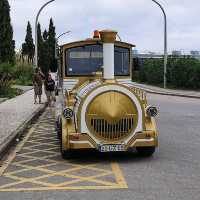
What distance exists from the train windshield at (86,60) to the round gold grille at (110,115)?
249 cm

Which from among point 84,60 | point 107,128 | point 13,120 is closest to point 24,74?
point 13,120

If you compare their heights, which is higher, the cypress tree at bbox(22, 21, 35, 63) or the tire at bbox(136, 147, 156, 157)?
the cypress tree at bbox(22, 21, 35, 63)

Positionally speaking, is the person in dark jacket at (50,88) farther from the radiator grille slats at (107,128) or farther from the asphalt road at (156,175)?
the radiator grille slats at (107,128)

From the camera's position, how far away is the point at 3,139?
12898 millimetres

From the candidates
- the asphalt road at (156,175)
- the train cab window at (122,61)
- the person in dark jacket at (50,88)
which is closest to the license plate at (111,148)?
the asphalt road at (156,175)

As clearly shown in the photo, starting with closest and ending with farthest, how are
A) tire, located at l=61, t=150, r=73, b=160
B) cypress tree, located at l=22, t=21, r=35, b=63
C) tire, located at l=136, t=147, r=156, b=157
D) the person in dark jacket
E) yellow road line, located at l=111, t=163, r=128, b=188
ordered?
yellow road line, located at l=111, t=163, r=128, b=188 < tire, located at l=61, t=150, r=73, b=160 < tire, located at l=136, t=147, r=156, b=157 < the person in dark jacket < cypress tree, located at l=22, t=21, r=35, b=63

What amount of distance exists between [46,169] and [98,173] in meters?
0.97

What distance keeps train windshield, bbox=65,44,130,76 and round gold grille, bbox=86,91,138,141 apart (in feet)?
8.17

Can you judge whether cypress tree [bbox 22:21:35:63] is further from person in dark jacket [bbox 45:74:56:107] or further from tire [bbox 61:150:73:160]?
tire [bbox 61:150:73:160]

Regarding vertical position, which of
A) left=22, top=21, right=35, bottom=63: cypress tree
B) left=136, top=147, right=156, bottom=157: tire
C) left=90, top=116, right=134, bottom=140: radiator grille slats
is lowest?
left=136, top=147, right=156, bottom=157: tire

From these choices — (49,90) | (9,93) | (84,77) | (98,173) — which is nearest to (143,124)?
(98,173)

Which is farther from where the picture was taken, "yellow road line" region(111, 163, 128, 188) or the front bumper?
the front bumper

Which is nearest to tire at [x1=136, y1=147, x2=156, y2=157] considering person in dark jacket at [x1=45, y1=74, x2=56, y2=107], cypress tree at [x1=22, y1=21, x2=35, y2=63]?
person in dark jacket at [x1=45, y1=74, x2=56, y2=107]

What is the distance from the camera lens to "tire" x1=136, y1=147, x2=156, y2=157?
10.9 metres
